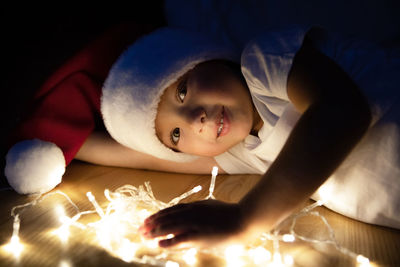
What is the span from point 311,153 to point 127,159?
2.29 feet

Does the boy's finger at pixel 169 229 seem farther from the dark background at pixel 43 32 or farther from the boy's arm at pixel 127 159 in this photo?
the dark background at pixel 43 32

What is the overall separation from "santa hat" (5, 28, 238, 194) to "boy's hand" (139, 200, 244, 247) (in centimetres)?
41

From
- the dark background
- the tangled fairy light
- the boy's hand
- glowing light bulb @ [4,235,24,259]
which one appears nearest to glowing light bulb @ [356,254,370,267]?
the tangled fairy light

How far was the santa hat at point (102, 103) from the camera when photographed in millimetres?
1003

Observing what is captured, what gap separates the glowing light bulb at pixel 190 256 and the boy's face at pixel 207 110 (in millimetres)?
376

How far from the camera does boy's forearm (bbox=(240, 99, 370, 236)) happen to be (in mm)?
691

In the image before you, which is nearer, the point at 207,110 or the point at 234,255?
the point at 234,255

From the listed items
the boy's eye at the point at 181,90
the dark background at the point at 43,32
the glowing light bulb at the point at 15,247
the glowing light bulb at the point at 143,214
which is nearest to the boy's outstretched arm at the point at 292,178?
the glowing light bulb at the point at 143,214

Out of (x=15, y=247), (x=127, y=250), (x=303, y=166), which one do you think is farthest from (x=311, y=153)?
(x=15, y=247)

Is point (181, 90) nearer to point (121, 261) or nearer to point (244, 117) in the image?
point (244, 117)

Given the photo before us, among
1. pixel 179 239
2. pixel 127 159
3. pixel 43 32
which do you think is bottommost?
pixel 127 159

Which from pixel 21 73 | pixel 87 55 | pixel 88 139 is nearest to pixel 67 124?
→ pixel 88 139

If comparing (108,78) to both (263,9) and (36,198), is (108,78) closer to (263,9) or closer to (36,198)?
(36,198)

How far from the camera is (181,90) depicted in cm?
106
